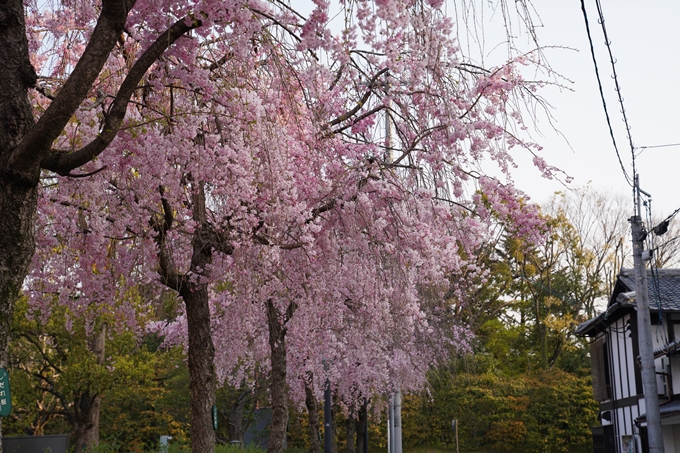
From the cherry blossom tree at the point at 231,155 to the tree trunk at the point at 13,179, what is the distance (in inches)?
0.5

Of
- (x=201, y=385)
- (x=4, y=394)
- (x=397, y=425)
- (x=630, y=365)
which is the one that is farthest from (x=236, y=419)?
(x=4, y=394)

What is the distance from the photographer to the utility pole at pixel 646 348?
12.4m

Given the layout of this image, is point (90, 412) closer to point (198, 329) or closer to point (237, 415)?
point (237, 415)

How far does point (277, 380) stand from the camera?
14.5 meters

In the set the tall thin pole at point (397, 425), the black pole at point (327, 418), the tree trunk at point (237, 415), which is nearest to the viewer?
the tall thin pole at point (397, 425)

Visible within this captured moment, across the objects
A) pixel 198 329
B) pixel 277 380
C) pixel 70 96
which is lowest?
pixel 277 380

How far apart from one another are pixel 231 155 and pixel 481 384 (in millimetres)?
26721

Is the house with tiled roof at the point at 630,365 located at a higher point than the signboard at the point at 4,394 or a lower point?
higher

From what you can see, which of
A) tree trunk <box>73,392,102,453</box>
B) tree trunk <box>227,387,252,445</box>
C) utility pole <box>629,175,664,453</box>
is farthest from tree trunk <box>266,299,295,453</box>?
tree trunk <box>227,387,252,445</box>

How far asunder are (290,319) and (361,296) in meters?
2.84

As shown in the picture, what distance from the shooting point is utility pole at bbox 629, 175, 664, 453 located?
40.6 ft

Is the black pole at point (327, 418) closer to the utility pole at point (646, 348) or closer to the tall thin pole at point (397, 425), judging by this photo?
the tall thin pole at point (397, 425)

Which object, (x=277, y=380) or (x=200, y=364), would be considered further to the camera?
(x=277, y=380)

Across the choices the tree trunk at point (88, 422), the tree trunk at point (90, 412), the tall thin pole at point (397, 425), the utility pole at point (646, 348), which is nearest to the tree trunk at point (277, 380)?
the tall thin pole at point (397, 425)
